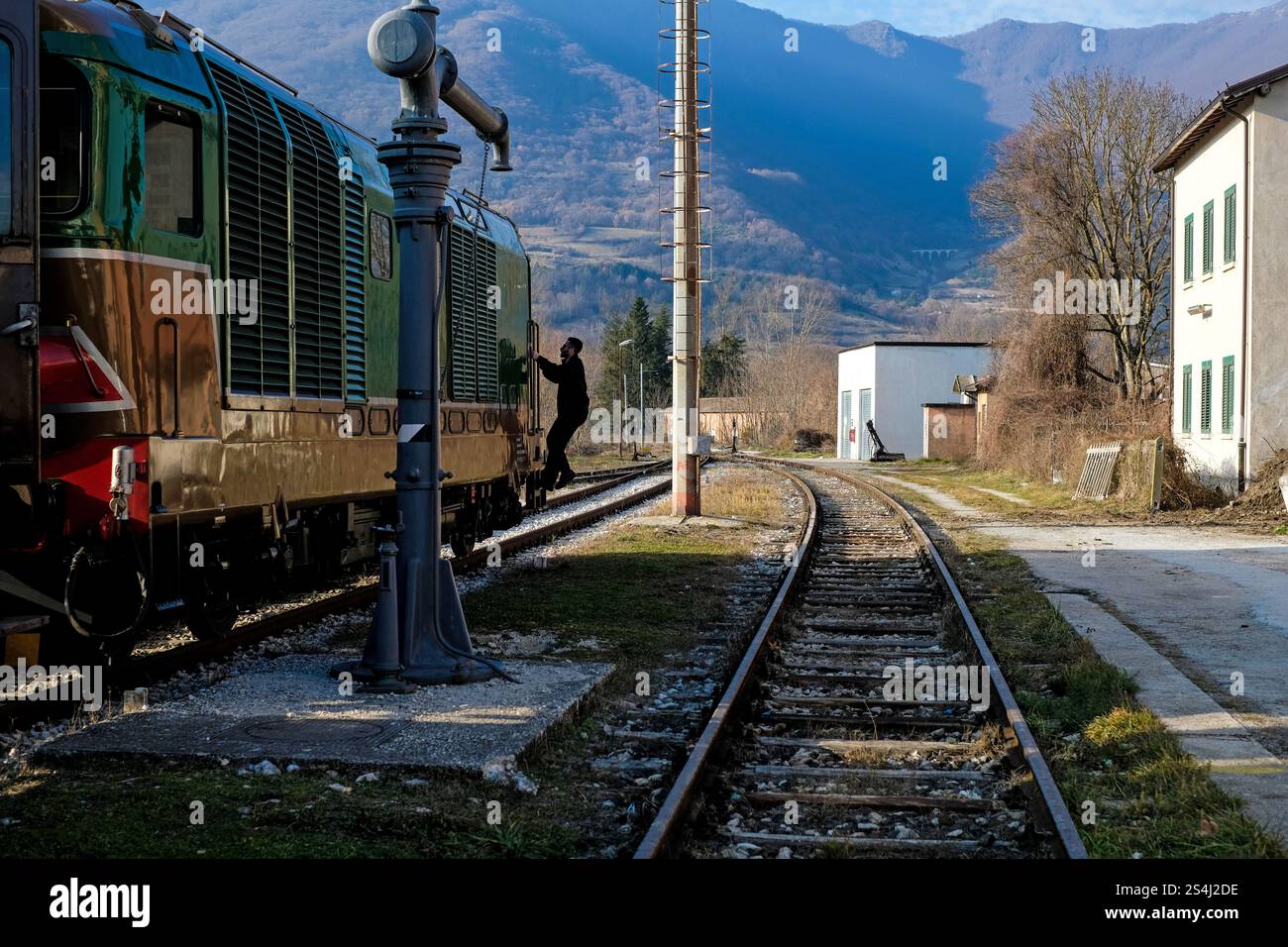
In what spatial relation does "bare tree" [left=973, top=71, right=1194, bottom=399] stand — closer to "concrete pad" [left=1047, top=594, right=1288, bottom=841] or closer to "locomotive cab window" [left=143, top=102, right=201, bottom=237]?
"concrete pad" [left=1047, top=594, right=1288, bottom=841]

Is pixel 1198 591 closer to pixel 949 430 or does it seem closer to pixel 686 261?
pixel 686 261

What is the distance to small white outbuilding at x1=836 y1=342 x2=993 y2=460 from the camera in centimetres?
6316

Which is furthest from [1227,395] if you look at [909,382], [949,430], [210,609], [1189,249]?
[909,382]

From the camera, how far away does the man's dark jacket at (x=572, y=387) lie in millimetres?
13555

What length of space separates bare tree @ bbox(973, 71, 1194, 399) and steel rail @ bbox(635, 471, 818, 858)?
35543 mm

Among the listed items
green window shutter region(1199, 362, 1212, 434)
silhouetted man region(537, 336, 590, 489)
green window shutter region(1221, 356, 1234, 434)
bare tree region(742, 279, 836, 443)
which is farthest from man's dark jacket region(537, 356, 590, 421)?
bare tree region(742, 279, 836, 443)

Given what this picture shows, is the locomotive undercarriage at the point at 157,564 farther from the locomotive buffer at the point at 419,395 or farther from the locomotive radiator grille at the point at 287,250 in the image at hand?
the locomotive buffer at the point at 419,395

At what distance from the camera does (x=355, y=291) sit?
10.9m

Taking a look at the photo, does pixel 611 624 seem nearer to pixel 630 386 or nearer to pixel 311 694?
pixel 311 694

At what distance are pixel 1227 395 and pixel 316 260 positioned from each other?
20.7 m

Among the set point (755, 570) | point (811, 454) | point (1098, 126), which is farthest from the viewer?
point (811, 454)
